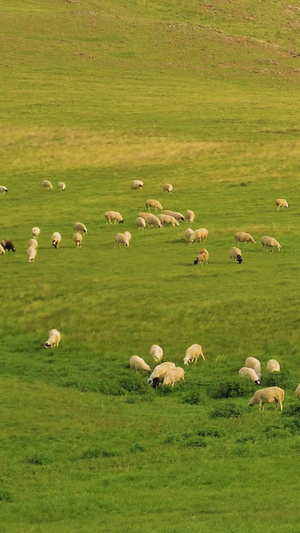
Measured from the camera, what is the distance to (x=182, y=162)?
66.6m

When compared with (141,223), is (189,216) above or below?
above

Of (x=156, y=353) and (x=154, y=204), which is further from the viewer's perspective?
(x=154, y=204)

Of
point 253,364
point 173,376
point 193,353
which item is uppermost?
point 253,364

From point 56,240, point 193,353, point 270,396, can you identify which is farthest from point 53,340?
point 56,240

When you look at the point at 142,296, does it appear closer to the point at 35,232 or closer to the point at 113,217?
the point at 35,232

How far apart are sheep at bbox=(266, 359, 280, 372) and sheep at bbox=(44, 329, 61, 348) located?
7206 millimetres

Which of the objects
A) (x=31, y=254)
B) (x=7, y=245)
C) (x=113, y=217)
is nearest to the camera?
(x=31, y=254)

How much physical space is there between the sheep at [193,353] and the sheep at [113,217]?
20158mm

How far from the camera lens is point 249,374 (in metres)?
29.2

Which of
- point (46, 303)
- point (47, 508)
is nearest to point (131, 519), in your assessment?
point (47, 508)

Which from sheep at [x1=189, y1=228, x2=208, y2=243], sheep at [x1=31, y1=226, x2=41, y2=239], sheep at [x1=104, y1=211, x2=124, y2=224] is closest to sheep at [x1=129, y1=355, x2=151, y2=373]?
sheep at [x1=189, y1=228, x2=208, y2=243]

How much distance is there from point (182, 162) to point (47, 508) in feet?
159

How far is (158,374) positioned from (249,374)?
2.51 m

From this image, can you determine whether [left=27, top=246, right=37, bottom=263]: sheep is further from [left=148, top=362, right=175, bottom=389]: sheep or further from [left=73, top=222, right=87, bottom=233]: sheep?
[left=148, top=362, right=175, bottom=389]: sheep
